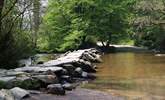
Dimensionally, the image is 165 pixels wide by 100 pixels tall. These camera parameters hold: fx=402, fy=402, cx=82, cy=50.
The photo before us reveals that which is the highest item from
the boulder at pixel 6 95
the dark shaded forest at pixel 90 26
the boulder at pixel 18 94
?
the boulder at pixel 6 95

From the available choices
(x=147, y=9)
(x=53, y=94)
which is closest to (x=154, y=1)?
(x=147, y=9)

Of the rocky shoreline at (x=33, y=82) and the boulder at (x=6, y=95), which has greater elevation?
the boulder at (x=6, y=95)

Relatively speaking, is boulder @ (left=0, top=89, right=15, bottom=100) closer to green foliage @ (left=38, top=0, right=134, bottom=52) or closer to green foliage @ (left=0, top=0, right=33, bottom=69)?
green foliage @ (left=0, top=0, right=33, bottom=69)

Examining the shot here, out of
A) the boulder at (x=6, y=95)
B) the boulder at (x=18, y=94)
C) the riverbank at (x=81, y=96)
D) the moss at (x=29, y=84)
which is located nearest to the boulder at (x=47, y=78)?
the moss at (x=29, y=84)

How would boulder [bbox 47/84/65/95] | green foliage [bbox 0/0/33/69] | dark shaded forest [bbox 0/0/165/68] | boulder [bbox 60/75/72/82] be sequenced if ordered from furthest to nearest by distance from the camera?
dark shaded forest [bbox 0/0/165/68]
green foliage [bbox 0/0/33/69]
boulder [bbox 60/75/72/82]
boulder [bbox 47/84/65/95]

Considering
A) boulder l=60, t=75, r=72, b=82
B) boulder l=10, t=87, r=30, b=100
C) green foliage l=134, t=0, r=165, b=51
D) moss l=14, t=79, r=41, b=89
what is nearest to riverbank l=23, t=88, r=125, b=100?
boulder l=10, t=87, r=30, b=100

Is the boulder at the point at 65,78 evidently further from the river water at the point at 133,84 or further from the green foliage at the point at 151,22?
the green foliage at the point at 151,22

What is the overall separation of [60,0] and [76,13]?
2580mm

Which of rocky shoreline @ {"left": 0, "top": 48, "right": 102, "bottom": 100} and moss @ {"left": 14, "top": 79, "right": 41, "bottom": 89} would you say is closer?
rocky shoreline @ {"left": 0, "top": 48, "right": 102, "bottom": 100}

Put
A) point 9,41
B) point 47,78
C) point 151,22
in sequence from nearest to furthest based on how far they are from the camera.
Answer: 1. point 47,78
2. point 9,41
3. point 151,22

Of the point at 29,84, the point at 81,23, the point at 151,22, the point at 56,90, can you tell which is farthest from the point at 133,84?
the point at 81,23

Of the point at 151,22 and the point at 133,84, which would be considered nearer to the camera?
the point at 133,84

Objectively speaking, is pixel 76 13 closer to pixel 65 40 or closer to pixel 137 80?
pixel 65 40

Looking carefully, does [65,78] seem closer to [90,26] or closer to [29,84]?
[29,84]
